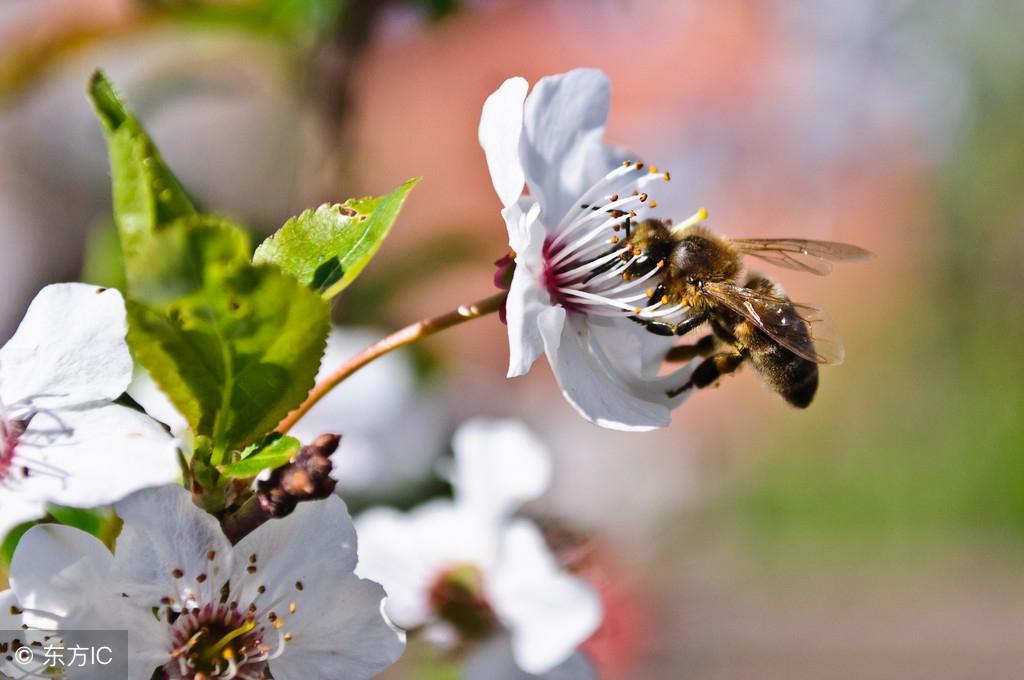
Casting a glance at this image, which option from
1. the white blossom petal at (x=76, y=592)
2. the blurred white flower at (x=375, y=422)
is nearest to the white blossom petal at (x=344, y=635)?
the white blossom petal at (x=76, y=592)

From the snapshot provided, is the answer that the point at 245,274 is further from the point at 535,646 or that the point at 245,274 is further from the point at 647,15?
the point at 647,15

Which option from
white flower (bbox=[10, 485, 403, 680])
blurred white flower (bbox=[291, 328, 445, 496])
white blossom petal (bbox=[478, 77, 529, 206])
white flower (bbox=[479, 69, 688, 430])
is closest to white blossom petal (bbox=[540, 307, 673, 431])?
white flower (bbox=[479, 69, 688, 430])

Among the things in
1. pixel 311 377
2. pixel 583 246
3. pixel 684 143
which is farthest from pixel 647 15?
pixel 311 377

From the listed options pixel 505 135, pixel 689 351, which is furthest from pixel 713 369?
pixel 505 135

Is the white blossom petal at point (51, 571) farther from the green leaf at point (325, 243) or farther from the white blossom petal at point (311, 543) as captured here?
the green leaf at point (325, 243)

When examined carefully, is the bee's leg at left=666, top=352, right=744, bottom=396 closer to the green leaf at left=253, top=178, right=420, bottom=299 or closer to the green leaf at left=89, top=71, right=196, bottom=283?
the green leaf at left=253, top=178, right=420, bottom=299

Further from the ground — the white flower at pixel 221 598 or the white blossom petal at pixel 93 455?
the white blossom petal at pixel 93 455

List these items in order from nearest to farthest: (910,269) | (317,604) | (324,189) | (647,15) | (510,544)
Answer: (317,604), (510,544), (324,189), (647,15), (910,269)

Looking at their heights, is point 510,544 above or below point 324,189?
below
